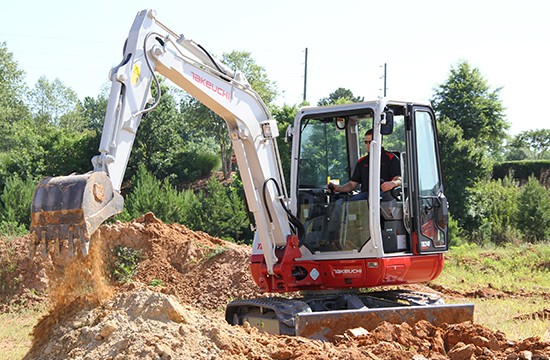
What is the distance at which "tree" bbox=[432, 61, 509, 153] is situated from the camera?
3728 cm

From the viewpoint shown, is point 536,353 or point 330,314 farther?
point 330,314

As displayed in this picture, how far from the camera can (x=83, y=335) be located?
21.8ft

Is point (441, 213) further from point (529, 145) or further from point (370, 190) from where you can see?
point (529, 145)

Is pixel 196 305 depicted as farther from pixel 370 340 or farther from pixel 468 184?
pixel 468 184

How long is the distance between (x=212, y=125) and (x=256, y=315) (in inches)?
1138

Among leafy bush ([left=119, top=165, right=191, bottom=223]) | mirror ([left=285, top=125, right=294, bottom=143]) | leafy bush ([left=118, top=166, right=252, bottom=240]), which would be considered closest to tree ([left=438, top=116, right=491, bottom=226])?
leafy bush ([left=118, top=166, right=252, bottom=240])

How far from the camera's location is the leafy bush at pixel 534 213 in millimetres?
26281

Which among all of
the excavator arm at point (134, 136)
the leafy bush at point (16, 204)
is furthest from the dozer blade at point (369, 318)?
the leafy bush at point (16, 204)

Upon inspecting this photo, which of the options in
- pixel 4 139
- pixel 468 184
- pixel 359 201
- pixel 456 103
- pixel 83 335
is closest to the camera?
pixel 83 335

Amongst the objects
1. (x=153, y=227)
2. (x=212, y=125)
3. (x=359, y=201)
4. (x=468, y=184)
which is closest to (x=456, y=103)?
(x=468, y=184)

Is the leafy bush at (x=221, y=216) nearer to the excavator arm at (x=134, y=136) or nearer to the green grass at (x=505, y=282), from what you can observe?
the green grass at (x=505, y=282)

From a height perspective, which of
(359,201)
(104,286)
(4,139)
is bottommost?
(104,286)

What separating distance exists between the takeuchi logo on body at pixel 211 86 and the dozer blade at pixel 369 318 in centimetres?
264

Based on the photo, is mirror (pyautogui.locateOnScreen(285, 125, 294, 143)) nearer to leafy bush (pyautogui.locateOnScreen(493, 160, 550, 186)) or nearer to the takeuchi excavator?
the takeuchi excavator
